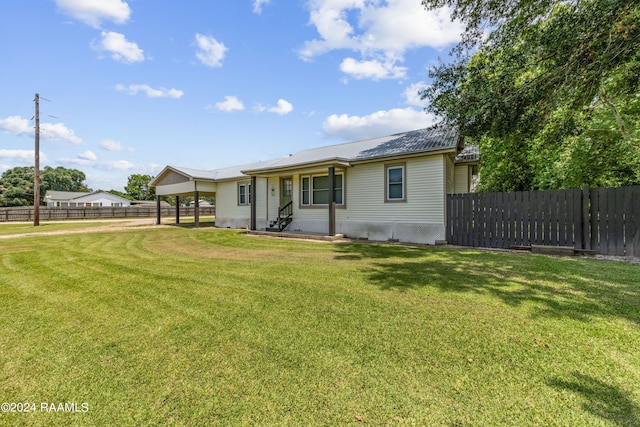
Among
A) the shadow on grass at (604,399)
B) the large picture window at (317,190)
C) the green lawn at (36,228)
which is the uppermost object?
the large picture window at (317,190)

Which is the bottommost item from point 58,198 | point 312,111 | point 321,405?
point 321,405

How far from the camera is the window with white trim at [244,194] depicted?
56.4 ft

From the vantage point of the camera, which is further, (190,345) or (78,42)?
(78,42)

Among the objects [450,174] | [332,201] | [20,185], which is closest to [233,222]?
[332,201]

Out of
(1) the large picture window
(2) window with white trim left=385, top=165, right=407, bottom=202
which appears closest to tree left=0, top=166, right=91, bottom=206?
(1) the large picture window

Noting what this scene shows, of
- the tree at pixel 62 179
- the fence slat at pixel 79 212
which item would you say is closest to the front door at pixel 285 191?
the fence slat at pixel 79 212

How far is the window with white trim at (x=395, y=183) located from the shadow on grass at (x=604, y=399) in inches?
341

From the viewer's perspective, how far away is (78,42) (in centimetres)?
1010

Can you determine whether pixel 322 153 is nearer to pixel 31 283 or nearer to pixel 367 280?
pixel 367 280

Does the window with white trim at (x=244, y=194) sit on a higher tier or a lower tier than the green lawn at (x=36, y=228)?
higher

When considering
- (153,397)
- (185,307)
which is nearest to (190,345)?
(153,397)

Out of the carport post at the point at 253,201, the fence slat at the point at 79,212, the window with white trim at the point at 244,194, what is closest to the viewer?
the carport post at the point at 253,201

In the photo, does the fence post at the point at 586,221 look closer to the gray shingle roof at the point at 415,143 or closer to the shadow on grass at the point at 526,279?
the shadow on grass at the point at 526,279

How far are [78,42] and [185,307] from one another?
12013 mm
